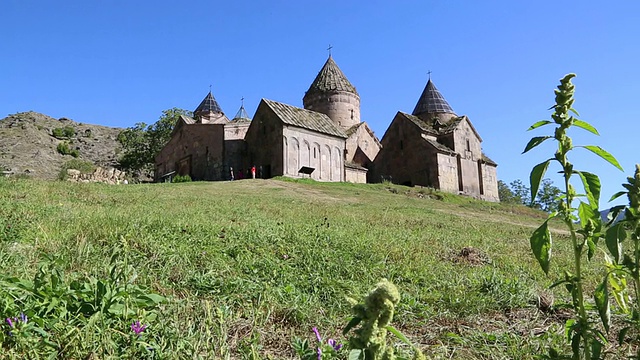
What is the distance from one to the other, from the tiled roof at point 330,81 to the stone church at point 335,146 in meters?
0.07

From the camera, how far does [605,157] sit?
1545 mm

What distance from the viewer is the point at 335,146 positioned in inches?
1163

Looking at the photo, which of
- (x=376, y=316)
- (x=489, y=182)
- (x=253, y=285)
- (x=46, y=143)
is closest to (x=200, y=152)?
(x=489, y=182)

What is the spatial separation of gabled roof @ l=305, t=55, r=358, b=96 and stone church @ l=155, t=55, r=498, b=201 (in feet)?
0.24

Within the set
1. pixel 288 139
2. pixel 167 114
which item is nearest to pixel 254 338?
pixel 288 139

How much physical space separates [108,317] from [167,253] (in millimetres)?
1775

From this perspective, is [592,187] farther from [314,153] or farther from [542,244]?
[314,153]

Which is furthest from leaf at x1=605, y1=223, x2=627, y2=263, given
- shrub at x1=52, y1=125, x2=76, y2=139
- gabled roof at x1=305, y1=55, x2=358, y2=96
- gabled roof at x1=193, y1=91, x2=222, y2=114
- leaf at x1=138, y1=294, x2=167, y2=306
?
shrub at x1=52, y1=125, x2=76, y2=139

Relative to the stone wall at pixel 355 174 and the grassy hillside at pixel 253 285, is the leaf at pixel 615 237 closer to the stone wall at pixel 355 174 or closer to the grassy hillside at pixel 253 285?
the grassy hillside at pixel 253 285

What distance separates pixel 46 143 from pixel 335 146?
126ft

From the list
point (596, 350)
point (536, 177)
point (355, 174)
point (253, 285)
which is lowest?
point (253, 285)

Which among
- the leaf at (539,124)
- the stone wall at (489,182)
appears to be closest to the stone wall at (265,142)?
the stone wall at (489,182)

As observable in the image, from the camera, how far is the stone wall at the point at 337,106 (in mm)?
34281

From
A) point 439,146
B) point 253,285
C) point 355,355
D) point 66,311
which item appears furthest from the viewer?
point 439,146
